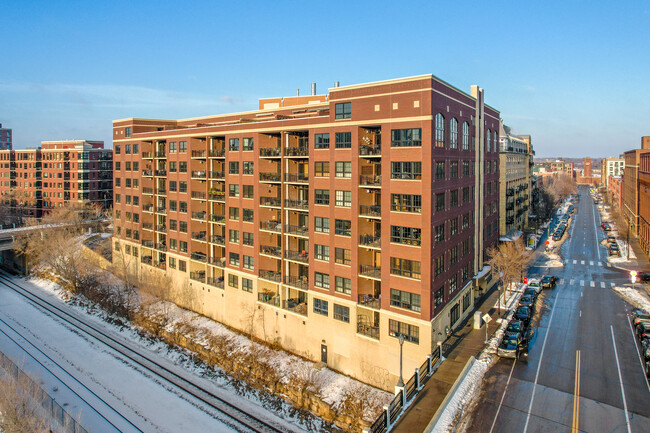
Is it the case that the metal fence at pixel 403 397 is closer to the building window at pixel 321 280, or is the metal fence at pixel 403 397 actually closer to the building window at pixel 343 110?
the building window at pixel 321 280

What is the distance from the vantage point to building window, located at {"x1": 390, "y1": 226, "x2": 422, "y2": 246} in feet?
113

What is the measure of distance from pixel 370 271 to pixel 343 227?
4.59 metres

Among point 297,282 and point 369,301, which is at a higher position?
point 297,282

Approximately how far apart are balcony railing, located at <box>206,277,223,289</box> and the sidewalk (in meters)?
27.7

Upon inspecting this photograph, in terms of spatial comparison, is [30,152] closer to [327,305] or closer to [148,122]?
[148,122]

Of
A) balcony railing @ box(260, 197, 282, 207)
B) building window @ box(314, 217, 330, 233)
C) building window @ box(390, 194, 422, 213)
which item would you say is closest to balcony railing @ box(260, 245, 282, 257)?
balcony railing @ box(260, 197, 282, 207)

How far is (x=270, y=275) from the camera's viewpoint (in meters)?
46.1

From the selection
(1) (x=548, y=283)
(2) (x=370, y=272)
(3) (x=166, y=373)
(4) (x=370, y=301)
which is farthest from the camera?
(1) (x=548, y=283)

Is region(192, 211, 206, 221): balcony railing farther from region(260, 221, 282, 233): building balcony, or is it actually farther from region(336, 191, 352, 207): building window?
region(336, 191, 352, 207): building window

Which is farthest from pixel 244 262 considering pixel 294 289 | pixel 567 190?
pixel 567 190

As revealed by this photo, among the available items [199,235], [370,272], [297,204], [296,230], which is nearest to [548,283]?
[370,272]

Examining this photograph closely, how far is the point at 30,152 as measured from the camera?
11594cm

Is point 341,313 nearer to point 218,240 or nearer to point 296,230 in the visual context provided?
point 296,230

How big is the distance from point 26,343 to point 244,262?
2617 cm
